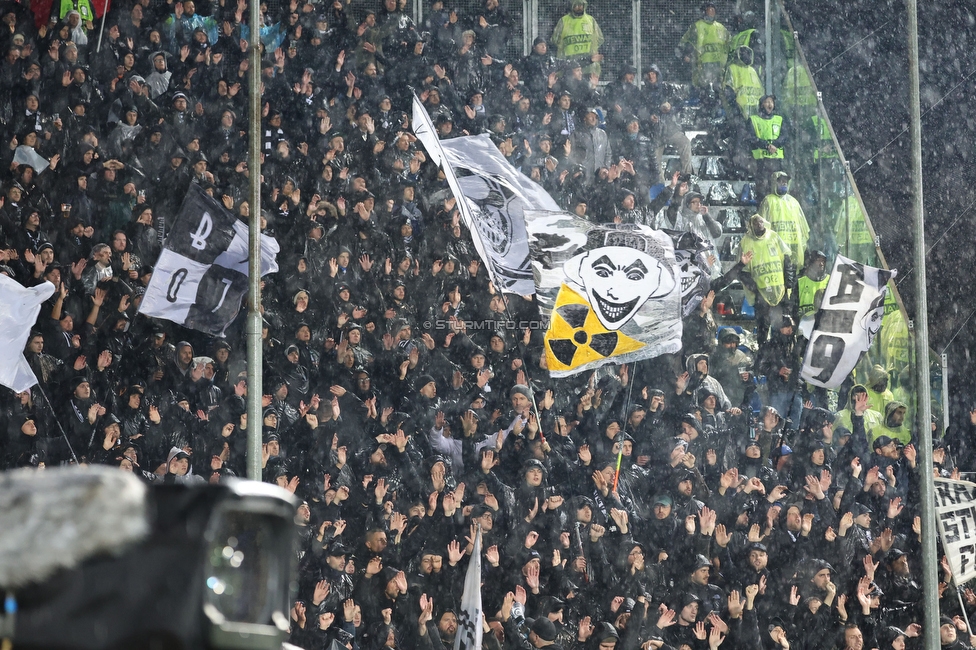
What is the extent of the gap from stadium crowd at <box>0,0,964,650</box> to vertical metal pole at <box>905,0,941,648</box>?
27cm

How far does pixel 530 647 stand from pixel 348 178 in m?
4.33

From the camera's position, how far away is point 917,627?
1011 cm

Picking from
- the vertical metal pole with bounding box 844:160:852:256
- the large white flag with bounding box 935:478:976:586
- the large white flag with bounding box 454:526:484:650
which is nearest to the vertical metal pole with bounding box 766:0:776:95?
the vertical metal pole with bounding box 844:160:852:256

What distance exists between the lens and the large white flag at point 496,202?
1084 centimetres

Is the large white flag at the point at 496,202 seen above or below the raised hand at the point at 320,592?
above

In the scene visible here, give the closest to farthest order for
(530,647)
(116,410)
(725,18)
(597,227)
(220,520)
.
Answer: (220,520) → (530,647) → (116,410) → (597,227) → (725,18)

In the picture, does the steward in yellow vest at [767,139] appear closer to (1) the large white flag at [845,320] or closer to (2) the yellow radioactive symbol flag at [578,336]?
(1) the large white flag at [845,320]

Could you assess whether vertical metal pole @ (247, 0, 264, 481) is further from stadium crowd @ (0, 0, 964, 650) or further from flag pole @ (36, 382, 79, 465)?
flag pole @ (36, 382, 79, 465)

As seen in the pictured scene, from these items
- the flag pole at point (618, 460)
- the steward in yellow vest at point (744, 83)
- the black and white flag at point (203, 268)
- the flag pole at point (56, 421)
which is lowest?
the flag pole at point (618, 460)

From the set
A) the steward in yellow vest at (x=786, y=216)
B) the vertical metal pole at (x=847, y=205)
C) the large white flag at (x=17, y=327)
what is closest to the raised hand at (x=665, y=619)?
the steward in yellow vest at (x=786, y=216)

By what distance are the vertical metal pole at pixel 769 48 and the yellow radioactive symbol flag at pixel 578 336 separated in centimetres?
286

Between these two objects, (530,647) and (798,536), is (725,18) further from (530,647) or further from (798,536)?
(530,647)

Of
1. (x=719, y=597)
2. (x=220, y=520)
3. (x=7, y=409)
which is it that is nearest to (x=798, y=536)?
(x=719, y=597)

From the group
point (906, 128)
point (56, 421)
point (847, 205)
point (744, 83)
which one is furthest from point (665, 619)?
point (906, 128)
